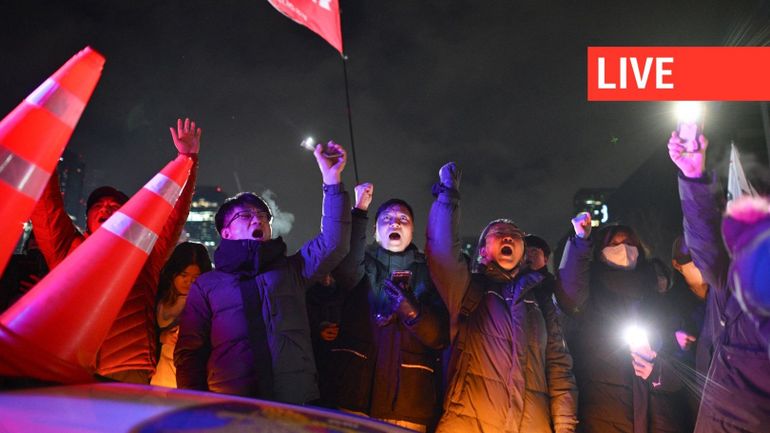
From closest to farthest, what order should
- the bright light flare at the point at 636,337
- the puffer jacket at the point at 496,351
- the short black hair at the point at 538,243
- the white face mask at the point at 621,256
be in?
the puffer jacket at the point at 496,351 → the bright light flare at the point at 636,337 → the white face mask at the point at 621,256 → the short black hair at the point at 538,243

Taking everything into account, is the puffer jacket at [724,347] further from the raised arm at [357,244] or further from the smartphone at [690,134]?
the raised arm at [357,244]

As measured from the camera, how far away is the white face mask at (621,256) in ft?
15.0

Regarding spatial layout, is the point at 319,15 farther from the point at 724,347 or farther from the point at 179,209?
the point at 724,347

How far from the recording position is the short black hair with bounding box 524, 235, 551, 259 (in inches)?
212

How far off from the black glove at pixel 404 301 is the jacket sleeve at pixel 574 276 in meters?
1.34

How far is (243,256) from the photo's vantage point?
3.60m

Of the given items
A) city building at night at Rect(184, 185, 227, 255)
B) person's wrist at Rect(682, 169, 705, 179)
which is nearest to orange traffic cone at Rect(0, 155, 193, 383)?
person's wrist at Rect(682, 169, 705, 179)

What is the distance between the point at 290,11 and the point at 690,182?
5.12 metres

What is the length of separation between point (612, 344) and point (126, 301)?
3.71 meters

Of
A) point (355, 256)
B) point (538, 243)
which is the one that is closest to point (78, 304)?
point (355, 256)

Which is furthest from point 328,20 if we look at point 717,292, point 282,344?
point 717,292

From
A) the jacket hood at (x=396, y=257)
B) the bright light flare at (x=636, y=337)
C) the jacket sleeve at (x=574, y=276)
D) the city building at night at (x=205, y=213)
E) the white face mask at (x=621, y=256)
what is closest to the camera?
the bright light flare at (x=636, y=337)

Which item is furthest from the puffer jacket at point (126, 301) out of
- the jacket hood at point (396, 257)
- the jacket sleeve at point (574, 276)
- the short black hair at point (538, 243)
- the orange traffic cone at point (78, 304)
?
the short black hair at point (538, 243)

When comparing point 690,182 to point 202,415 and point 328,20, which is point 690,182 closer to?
point 202,415
